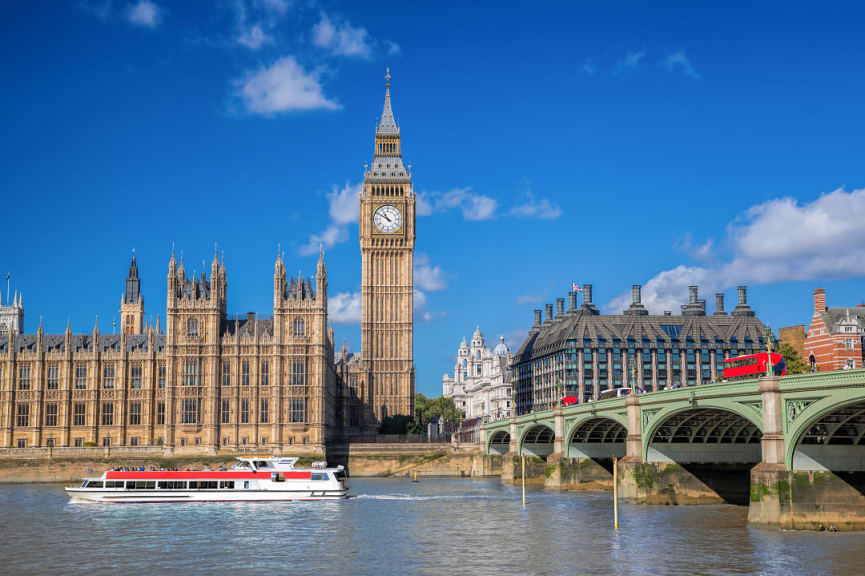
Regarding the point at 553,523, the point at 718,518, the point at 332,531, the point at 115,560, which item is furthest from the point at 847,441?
the point at 115,560

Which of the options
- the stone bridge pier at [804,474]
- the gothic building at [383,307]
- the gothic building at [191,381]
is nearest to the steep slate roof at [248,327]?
the gothic building at [191,381]

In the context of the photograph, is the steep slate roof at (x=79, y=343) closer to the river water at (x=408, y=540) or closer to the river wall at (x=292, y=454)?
the river wall at (x=292, y=454)

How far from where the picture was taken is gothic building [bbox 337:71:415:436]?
16762cm

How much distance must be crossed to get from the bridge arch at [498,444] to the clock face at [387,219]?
44.0 m

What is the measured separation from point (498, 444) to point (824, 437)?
93428 mm

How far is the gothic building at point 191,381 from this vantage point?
13738 cm

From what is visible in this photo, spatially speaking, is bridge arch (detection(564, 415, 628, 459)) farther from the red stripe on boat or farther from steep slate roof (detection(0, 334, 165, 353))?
steep slate roof (detection(0, 334, 165, 353))

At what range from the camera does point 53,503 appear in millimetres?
90438

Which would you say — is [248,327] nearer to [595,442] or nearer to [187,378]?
[187,378]

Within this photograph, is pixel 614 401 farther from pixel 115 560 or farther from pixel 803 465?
pixel 115 560

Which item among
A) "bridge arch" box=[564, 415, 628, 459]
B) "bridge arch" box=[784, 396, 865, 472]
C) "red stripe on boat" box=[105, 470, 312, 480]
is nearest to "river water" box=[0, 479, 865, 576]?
"red stripe on boat" box=[105, 470, 312, 480]

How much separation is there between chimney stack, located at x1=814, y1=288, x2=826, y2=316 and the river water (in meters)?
65.3

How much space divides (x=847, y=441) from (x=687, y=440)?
71.2 ft

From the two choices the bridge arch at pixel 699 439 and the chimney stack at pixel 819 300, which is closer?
the bridge arch at pixel 699 439
